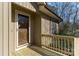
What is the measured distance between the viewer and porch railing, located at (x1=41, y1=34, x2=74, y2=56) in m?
4.78

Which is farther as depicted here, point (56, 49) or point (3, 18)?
point (56, 49)

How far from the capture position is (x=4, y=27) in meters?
1.96

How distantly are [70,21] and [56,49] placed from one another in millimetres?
8363

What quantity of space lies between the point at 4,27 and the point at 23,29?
395cm

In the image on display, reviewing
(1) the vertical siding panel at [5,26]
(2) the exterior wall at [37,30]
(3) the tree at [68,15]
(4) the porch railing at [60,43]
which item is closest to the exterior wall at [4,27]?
(1) the vertical siding panel at [5,26]

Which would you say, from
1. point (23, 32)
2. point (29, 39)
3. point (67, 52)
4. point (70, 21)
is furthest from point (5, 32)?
point (70, 21)

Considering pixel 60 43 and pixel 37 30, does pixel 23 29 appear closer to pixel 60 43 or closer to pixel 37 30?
pixel 37 30

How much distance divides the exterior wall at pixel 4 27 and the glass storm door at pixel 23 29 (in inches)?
135

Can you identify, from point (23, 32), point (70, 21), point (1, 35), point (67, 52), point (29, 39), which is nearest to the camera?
point (1, 35)

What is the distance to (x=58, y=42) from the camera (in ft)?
17.8

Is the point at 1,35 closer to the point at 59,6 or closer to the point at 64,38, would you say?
the point at 64,38

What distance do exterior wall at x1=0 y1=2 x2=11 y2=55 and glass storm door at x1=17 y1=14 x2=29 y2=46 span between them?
343cm

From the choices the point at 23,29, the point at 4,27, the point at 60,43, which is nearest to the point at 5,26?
the point at 4,27

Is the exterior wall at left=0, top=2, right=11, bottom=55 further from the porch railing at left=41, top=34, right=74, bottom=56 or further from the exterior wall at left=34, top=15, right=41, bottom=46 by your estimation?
the exterior wall at left=34, top=15, right=41, bottom=46
